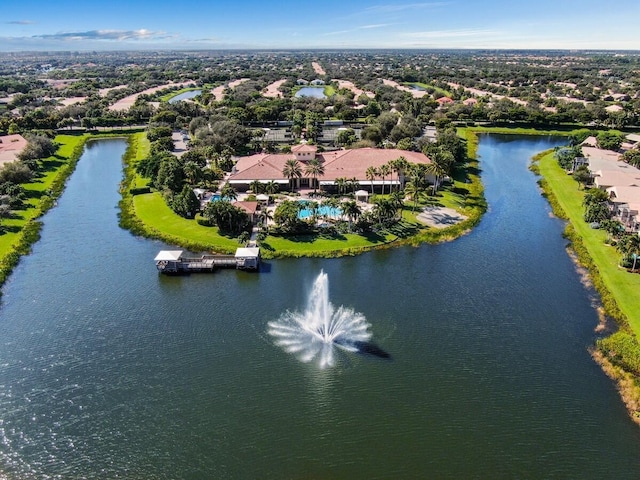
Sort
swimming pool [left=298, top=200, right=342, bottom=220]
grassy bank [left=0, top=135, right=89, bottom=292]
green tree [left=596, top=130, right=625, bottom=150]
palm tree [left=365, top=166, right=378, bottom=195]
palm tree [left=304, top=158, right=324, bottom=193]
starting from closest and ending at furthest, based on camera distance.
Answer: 1. grassy bank [left=0, top=135, right=89, bottom=292]
2. swimming pool [left=298, top=200, right=342, bottom=220]
3. palm tree [left=304, top=158, right=324, bottom=193]
4. palm tree [left=365, top=166, right=378, bottom=195]
5. green tree [left=596, top=130, right=625, bottom=150]

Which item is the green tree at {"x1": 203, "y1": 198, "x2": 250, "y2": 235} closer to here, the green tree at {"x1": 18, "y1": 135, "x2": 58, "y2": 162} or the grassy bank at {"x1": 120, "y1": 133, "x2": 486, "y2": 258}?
the grassy bank at {"x1": 120, "y1": 133, "x2": 486, "y2": 258}

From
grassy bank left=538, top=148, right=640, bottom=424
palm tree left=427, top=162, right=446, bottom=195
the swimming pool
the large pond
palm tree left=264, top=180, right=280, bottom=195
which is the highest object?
palm tree left=427, top=162, right=446, bottom=195

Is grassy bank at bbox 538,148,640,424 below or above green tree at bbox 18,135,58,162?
below

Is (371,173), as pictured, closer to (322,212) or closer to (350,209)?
(322,212)

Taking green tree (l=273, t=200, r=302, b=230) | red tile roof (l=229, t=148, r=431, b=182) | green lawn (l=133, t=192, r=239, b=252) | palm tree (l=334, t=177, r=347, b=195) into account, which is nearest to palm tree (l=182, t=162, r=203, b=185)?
green lawn (l=133, t=192, r=239, b=252)

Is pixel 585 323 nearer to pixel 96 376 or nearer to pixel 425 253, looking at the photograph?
pixel 425 253

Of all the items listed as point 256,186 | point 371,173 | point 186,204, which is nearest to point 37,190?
point 186,204

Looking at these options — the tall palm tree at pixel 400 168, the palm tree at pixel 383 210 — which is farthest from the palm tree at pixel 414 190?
the palm tree at pixel 383 210
